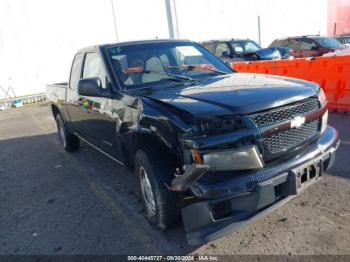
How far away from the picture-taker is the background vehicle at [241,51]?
1167 cm

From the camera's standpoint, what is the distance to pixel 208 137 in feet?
8.01

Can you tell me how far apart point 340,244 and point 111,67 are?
116 inches

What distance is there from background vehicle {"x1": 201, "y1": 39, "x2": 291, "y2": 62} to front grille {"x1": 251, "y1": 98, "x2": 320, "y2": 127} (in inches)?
351

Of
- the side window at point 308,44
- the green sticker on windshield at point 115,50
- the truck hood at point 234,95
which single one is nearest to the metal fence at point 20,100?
the side window at point 308,44

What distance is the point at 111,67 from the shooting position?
3.83m

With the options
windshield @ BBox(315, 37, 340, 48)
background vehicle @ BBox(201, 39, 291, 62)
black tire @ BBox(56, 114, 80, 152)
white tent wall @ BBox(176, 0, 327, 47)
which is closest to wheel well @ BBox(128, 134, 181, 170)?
black tire @ BBox(56, 114, 80, 152)

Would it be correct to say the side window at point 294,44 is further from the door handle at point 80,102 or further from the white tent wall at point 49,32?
the door handle at point 80,102

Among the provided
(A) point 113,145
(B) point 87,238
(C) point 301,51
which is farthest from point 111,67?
(C) point 301,51

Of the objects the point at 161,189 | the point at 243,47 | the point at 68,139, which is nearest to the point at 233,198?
the point at 161,189

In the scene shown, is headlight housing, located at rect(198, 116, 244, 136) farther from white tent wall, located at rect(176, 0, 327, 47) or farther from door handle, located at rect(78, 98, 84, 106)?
white tent wall, located at rect(176, 0, 327, 47)

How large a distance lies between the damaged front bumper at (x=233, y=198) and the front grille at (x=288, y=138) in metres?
0.15

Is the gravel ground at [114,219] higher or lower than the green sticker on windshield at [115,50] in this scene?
lower

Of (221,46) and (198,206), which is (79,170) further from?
(221,46)

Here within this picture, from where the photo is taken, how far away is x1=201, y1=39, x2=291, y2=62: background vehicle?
460 inches
